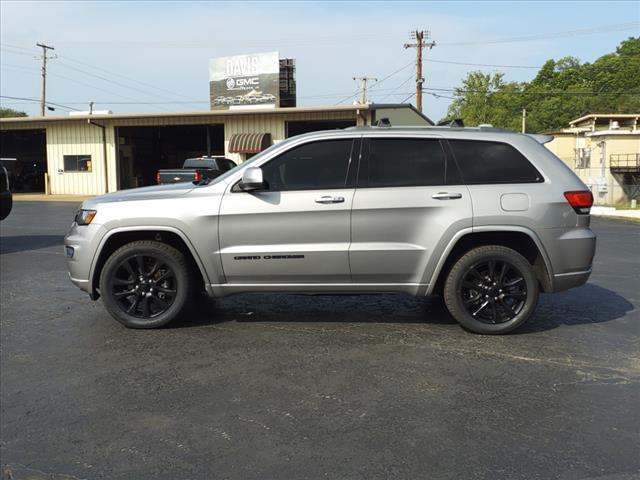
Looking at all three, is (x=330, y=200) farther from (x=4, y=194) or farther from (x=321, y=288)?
(x=4, y=194)

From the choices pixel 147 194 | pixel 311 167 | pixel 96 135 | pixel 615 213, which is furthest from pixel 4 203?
pixel 96 135

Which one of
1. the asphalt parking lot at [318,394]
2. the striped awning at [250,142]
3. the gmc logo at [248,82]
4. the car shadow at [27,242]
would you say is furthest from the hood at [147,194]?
the gmc logo at [248,82]

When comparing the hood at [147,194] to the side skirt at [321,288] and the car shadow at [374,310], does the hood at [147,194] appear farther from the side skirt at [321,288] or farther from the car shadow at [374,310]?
the car shadow at [374,310]

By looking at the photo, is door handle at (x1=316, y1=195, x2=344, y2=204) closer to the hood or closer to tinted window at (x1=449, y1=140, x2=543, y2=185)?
tinted window at (x1=449, y1=140, x2=543, y2=185)

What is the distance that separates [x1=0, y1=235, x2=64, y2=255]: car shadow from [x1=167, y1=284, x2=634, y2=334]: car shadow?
5.97 metres

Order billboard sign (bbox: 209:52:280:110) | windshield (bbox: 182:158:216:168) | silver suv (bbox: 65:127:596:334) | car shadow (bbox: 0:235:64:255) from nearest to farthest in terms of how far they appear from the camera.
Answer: silver suv (bbox: 65:127:596:334), car shadow (bbox: 0:235:64:255), windshield (bbox: 182:158:216:168), billboard sign (bbox: 209:52:280:110)

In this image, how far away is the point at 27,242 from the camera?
467 inches

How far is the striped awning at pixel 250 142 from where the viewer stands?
101 feet

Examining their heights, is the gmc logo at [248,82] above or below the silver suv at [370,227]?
above

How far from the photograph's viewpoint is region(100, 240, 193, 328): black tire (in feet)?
17.7

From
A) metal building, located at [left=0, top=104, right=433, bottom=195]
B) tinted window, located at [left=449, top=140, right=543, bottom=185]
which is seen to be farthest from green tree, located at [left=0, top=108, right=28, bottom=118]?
tinted window, located at [left=449, top=140, right=543, bottom=185]

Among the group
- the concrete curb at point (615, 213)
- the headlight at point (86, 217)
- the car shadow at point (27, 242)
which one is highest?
the headlight at point (86, 217)

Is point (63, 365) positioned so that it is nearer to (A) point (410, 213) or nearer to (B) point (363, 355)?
(B) point (363, 355)

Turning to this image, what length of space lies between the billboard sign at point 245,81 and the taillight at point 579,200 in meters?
31.3
